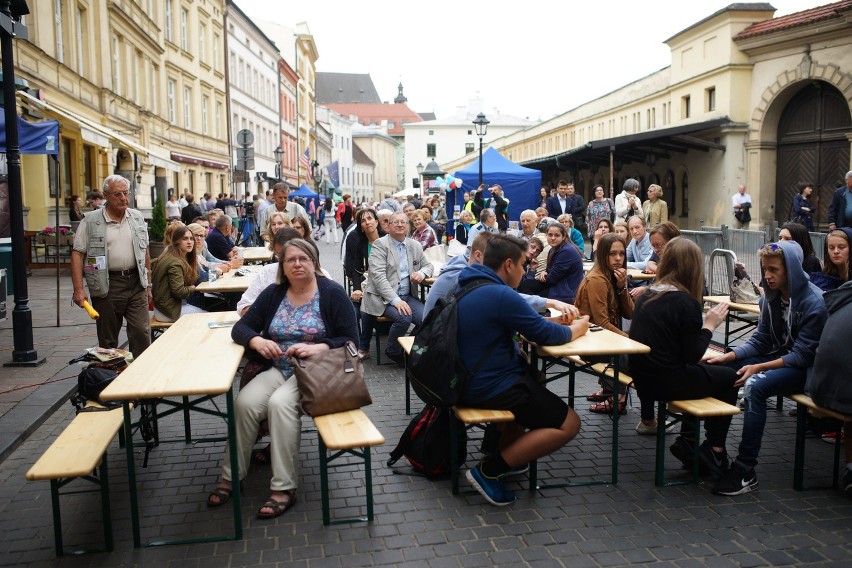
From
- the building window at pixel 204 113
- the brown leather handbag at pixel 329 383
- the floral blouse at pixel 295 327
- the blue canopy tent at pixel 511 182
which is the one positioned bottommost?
the brown leather handbag at pixel 329 383

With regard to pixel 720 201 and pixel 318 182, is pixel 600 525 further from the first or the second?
pixel 318 182

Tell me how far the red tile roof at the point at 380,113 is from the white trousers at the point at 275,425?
→ 138 metres

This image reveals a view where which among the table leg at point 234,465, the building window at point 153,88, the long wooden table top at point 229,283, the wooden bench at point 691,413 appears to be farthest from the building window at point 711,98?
the table leg at point 234,465

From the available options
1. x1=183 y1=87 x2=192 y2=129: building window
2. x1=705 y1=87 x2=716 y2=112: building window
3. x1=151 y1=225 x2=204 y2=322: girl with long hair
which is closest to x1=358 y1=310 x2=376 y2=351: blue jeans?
x1=151 y1=225 x2=204 y2=322: girl with long hair

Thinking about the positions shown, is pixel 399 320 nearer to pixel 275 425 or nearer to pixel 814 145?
pixel 275 425

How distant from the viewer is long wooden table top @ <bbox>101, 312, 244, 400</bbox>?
3.87 m

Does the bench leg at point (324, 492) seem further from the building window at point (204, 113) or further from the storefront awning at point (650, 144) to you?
the building window at point (204, 113)

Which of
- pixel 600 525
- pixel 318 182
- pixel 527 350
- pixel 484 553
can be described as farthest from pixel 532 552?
pixel 318 182

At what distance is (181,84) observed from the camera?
33.3 meters

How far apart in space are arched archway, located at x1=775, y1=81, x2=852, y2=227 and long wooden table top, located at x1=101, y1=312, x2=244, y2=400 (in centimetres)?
2044

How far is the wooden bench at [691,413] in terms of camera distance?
463 centimetres

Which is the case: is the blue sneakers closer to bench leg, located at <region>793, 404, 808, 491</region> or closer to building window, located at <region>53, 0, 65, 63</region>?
bench leg, located at <region>793, 404, 808, 491</region>

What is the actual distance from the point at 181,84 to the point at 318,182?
2804 cm

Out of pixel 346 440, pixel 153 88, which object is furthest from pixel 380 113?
pixel 346 440
